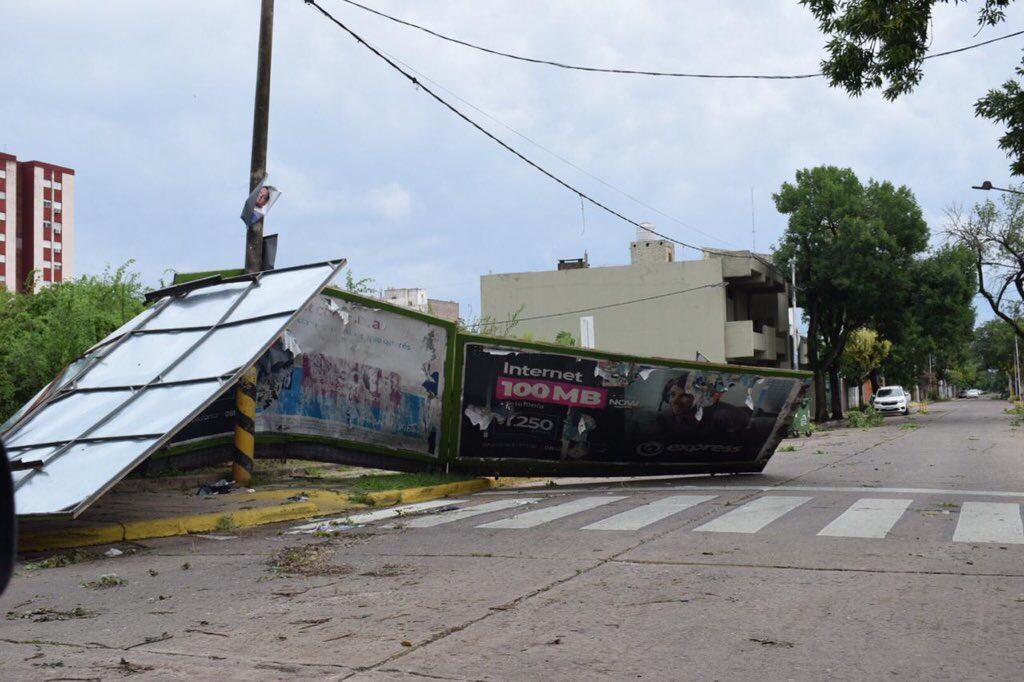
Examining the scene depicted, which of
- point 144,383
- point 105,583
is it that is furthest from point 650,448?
point 105,583

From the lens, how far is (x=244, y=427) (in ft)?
46.4

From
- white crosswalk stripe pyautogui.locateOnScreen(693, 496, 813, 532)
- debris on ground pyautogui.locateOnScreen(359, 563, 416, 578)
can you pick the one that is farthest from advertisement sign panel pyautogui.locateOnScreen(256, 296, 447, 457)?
debris on ground pyautogui.locateOnScreen(359, 563, 416, 578)

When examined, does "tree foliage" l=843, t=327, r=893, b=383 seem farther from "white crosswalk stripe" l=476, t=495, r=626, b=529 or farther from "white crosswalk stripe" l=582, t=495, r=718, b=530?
"white crosswalk stripe" l=476, t=495, r=626, b=529

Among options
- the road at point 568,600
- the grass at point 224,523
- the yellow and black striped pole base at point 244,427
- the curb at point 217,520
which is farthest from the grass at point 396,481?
the grass at point 224,523

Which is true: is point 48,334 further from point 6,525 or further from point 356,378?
point 6,525

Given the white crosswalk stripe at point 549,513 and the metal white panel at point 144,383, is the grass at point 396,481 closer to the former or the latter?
the white crosswalk stripe at point 549,513

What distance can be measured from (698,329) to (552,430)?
31.7 m

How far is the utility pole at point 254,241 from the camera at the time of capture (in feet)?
46.4

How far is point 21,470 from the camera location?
410 inches

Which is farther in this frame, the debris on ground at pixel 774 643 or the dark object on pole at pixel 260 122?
the dark object on pole at pixel 260 122

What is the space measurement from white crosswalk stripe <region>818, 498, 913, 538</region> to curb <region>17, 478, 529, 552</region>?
6345 mm

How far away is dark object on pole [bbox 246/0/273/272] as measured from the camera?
14.5 metres

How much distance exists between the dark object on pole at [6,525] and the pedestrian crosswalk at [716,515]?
28.7 ft

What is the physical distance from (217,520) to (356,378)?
4.80m
